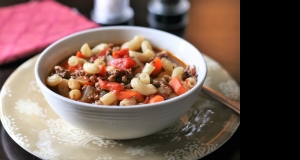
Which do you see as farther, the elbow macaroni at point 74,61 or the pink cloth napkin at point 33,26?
the pink cloth napkin at point 33,26

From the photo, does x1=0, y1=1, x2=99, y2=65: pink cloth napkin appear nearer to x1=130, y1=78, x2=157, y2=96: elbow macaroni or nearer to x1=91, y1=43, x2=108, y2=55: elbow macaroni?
x1=91, y1=43, x2=108, y2=55: elbow macaroni

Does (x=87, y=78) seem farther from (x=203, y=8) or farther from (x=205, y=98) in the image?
(x=203, y=8)

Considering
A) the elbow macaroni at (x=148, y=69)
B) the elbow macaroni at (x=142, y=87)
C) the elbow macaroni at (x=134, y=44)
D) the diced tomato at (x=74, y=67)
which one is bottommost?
the diced tomato at (x=74, y=67)

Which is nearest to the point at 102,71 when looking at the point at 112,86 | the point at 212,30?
the point at 112,86

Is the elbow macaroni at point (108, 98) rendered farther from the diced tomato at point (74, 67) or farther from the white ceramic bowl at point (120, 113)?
the diced tomato at point (74, 67)

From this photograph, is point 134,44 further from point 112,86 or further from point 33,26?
point 33,26

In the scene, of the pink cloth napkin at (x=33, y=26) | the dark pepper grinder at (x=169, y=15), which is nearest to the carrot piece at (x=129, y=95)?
the pink cloth napkin at (x=33, y=26)
